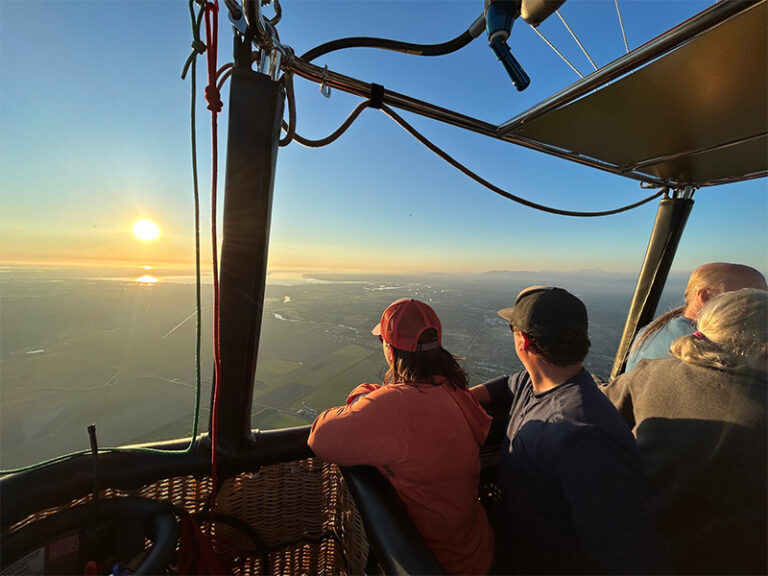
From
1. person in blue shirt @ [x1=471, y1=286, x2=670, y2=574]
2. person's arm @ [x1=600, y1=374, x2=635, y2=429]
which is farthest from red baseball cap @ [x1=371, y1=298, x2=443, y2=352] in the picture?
person's arm @ [x1=600, y1=374, x2=635, y2=429]

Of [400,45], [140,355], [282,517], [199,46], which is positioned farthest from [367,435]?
[140,355]

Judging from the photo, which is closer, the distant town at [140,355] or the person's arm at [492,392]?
the person's arm at [492,392]

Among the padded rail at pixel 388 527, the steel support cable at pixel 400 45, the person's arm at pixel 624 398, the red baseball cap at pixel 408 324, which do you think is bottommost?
the padded rail at pixel 388 527

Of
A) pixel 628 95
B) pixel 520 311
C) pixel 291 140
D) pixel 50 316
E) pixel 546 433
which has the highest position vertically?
pixel 628 95

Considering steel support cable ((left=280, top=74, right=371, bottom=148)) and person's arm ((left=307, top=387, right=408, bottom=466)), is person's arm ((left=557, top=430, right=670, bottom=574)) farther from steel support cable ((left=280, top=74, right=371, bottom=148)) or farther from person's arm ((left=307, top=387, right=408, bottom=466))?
steel support cable ((left=280, top=74, right=371, bottom=148))

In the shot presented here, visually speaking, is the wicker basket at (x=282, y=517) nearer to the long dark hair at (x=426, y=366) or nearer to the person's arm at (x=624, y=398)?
the long dark hair at (x=426, y=366)

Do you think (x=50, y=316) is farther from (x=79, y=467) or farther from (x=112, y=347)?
(x=79, y=467)

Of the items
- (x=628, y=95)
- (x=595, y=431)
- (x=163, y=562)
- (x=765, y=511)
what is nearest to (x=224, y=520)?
(x=163, y=562)

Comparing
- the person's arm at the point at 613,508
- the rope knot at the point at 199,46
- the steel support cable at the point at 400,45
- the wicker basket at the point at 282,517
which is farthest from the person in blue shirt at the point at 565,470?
the rope knot at the point at 199,46
